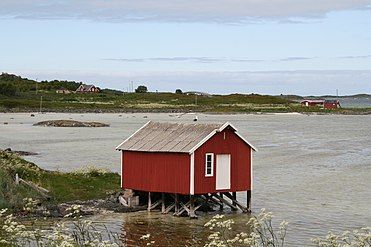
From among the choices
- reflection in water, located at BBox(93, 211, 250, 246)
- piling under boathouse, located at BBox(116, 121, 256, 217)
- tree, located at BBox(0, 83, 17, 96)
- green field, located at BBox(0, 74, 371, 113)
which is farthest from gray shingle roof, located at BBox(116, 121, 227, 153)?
tree, located at BBox(0, 83, 17, 96)

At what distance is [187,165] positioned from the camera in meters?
28.4

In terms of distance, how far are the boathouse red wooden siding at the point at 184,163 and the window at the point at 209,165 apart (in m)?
0.12

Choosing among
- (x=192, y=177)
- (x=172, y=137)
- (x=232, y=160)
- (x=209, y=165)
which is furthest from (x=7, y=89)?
(x=192, y=177)

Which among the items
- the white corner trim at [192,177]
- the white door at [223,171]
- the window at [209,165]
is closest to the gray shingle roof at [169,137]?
the white corner trim at [192,177]

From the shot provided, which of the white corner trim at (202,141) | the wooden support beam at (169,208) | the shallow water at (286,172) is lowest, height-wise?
the shallow water at (286,172)

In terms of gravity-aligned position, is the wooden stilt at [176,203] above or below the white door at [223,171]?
below

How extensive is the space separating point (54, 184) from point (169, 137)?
6238 mm

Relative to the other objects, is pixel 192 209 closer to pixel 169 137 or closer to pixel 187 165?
pixel 187 165

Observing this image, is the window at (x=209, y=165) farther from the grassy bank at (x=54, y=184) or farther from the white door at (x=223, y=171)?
the grassy bank at (x=54, y=184)

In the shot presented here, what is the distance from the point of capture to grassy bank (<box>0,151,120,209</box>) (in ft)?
95.6

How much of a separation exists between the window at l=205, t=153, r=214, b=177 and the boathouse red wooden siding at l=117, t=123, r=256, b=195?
0.38 feet

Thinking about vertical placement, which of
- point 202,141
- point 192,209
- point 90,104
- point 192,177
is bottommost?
point 192,209

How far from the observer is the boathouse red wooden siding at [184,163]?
2841cm

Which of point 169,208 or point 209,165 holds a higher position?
point 209,165
